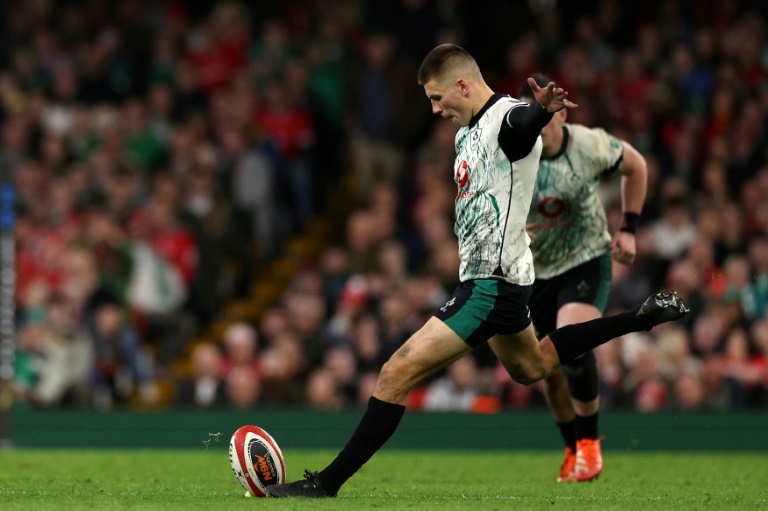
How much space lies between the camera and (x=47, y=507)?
7.52m

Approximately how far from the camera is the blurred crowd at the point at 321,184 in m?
14.6

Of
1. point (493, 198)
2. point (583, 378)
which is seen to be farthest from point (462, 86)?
point (583, 378)

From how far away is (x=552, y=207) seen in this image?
9641mm

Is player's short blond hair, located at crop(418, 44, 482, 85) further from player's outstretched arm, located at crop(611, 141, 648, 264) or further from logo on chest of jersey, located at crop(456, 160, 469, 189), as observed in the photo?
player's outstretched arm, located at crop(611, 141, 648, 264)

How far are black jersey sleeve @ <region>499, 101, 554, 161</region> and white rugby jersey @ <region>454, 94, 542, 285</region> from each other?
44 millimetres

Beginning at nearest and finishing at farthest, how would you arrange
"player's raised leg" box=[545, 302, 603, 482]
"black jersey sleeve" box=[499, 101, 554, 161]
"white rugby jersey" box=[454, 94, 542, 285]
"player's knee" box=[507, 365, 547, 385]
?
1. "black jersey sleeve" box=[499, 101, 554, 161]
2. "white rugby jersey" box=[454, 94, 542, 285]
3. "player's knee" box=[507, 365, 547, 385]
4. "player's raised leg" box=[545, 302, 603, 482]

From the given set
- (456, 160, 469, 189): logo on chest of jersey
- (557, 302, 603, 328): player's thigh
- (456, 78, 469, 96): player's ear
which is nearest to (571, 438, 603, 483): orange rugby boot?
(557, 302, 603, 328): player's thigh

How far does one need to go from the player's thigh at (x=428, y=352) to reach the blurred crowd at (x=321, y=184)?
6.46 metres

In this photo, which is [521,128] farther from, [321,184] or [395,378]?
[321,184]

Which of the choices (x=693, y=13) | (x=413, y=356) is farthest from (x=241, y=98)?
(x=413, y=356)

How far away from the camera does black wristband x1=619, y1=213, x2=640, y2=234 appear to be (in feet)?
31.2

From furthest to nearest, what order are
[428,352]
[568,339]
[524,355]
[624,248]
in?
[624,248], [568,339], [524,355], [428,352]

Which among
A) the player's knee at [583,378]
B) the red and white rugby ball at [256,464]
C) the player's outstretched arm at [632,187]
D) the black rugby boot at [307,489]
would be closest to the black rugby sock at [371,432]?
the black rugby boot at [307,489]

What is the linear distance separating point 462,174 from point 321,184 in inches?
459
